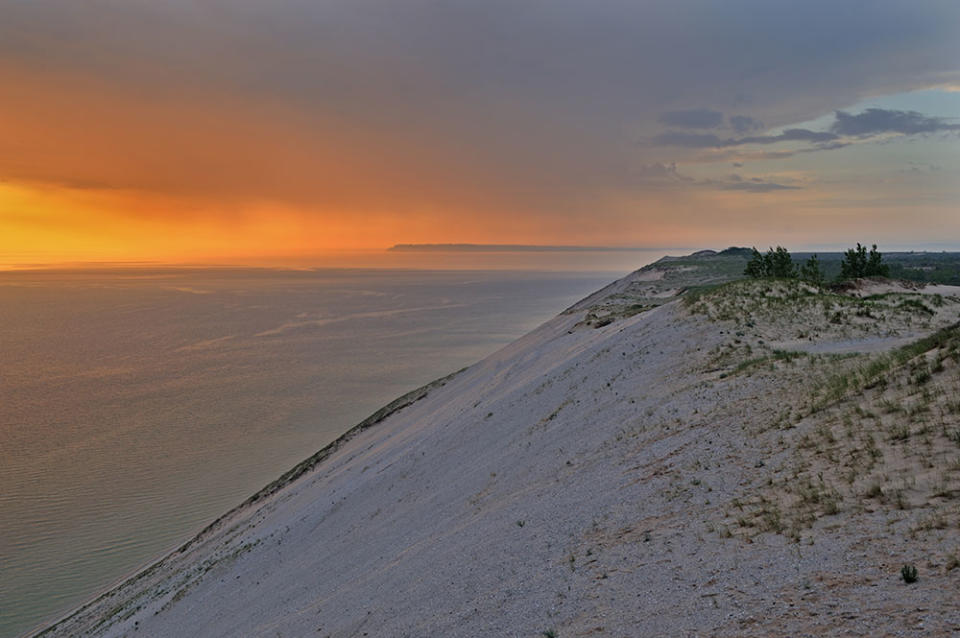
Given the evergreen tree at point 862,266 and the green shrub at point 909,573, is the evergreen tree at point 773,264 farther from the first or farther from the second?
the green shrub at point 909,573

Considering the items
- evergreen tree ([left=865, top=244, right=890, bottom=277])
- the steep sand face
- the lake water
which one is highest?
evergreen tree ([left=865, top=244, right=890, bottom=277])

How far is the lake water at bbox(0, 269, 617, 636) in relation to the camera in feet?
107

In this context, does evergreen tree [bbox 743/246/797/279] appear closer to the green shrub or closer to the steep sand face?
the steep sand face

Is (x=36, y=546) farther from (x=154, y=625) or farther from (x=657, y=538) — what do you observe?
(x=657, y=538)

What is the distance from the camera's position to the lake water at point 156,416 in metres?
32.5

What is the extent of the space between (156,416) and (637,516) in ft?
192

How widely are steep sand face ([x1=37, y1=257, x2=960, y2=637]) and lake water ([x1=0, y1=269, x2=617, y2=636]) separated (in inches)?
285

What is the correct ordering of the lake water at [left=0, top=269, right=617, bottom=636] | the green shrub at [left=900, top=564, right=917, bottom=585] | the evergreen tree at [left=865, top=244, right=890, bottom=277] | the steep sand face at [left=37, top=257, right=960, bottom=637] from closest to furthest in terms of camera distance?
the green shrub at [left=900, top=564, right=917, bottom=585] → the steep sand face at [left=37, top=257, right=960, bottom=637] → the lake water at [left=0, top=269, right=617, bottom=636] → the evergreen tree at [left=865, top=244, right=890, bottom=277]

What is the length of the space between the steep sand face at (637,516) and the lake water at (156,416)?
23.8 feet

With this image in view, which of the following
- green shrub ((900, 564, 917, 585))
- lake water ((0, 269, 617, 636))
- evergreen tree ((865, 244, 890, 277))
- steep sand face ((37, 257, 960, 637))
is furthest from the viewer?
evergreen tree ((865, 244, 890, 277))

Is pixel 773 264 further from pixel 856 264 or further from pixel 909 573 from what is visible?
pixel 909 573

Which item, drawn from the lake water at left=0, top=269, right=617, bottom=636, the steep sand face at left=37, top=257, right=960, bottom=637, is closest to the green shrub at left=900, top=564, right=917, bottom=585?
the steep sand face at left=37, top=257, right=960, bottom=637

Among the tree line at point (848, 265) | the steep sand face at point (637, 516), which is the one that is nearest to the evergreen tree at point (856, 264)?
the tree line at point (848, 265)

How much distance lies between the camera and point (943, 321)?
24.2m
